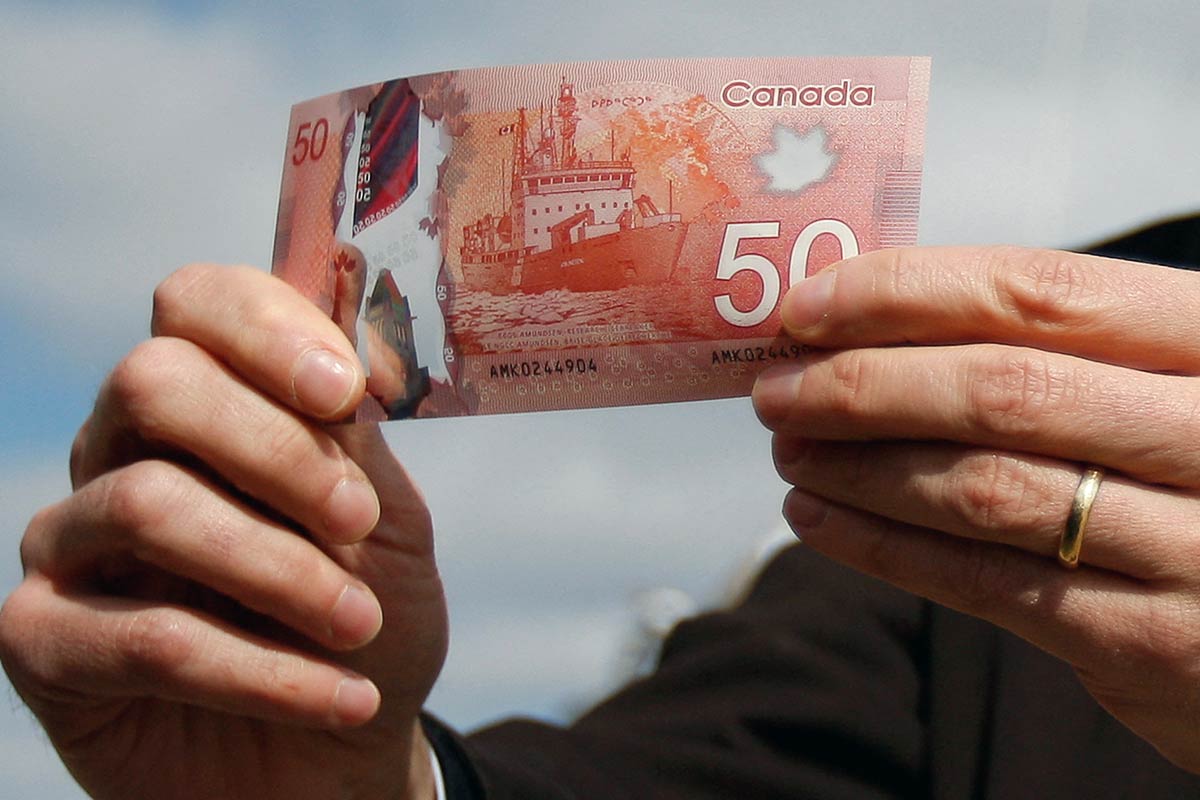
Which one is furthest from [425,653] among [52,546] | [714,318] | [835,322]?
[835,322]

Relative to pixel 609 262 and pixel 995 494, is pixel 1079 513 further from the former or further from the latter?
pixel 609 262

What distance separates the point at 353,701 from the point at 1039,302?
1269mm

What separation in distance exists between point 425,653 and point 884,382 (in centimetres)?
127

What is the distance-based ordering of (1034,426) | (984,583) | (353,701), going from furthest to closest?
(353,701)
(984,583)
(1034,426)

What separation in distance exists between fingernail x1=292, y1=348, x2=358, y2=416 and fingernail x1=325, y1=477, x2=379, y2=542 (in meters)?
0.13

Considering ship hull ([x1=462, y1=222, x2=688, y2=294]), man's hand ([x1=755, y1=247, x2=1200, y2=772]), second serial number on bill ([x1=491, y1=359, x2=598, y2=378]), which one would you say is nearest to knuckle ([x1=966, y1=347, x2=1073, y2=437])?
man's hand ([x1=755, y1=247, x2=1200, y2=772])

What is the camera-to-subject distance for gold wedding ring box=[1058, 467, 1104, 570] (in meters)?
1.32

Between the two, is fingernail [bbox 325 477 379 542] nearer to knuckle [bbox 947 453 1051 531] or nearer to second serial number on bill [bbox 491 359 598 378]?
second serial number on bill [bbox 491 359 598 378]

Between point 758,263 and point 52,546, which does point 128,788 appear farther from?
point 758,263

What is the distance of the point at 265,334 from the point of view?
60.9 inches

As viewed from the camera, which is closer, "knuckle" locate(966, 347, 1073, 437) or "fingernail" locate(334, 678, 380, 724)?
"knuckle" locate(966, 347, 1073, 437)

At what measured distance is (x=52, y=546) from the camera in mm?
1702

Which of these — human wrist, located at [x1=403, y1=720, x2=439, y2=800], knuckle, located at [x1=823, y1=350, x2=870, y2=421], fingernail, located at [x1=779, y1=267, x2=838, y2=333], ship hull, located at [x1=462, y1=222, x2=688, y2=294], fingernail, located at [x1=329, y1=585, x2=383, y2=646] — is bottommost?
human wrist, located at [x1=403, y1=720, x2=439, y2=800]

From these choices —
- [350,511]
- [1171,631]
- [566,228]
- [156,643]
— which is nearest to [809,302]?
[566,228]
